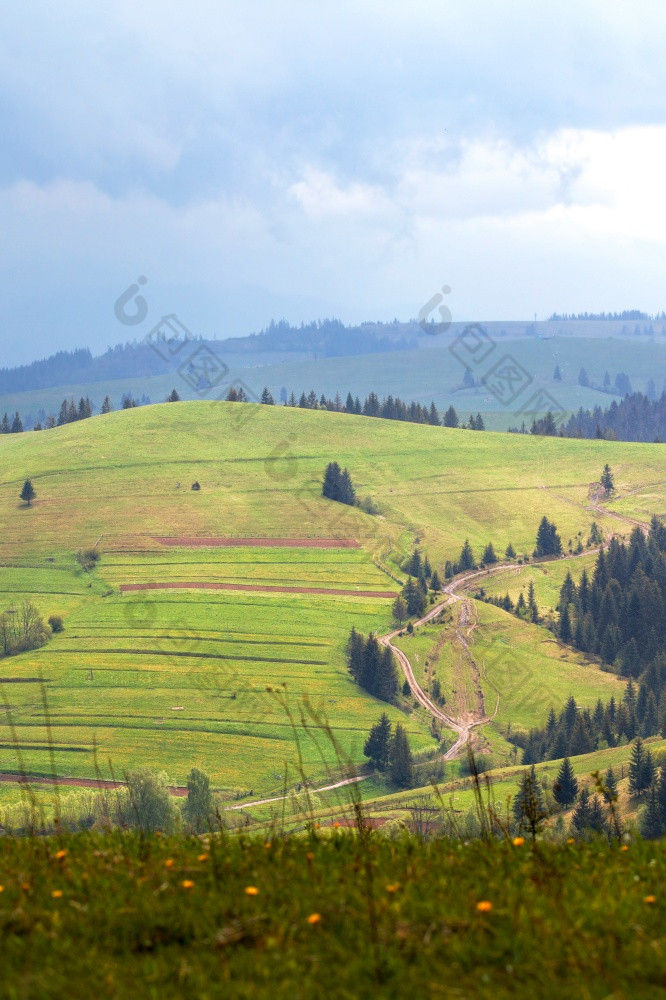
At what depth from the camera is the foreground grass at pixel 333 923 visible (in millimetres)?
7527

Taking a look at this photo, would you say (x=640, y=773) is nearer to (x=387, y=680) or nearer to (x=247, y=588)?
(x=387, y=680)

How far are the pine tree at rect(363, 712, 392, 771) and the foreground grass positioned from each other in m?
138

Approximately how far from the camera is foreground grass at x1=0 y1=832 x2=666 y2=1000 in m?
7.53

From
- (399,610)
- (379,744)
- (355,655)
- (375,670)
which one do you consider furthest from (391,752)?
(399,610)

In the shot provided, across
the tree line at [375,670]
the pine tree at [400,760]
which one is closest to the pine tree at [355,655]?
the tree line at [375,670]

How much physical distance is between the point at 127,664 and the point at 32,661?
15.4 m

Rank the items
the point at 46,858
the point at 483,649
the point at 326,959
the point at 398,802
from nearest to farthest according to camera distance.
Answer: the point at 326,959 < the point at 46,858 < the point at 398,802 < the point at 483,649

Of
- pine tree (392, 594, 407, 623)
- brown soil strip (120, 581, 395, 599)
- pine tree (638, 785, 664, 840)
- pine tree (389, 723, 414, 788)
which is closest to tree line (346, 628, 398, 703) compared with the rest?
pine tree (389, 723, 414, 788)

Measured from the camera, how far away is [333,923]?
330 inches

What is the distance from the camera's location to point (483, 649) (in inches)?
7279

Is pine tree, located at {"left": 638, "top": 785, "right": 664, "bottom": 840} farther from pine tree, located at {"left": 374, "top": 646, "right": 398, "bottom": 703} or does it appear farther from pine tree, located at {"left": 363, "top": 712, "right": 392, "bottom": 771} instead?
pine tree, located at {"left": 374, "top": 646, "right": 398, "bottom": 703}

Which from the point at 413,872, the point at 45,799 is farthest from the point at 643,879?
the point at 45,799

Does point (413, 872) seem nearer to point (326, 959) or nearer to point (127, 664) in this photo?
point (326, 959)

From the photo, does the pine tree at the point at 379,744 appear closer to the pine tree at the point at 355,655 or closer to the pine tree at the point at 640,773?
the pine tree at the point at 355,655
